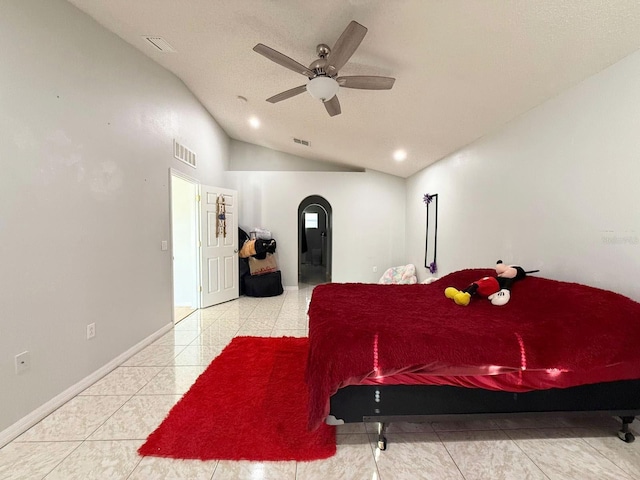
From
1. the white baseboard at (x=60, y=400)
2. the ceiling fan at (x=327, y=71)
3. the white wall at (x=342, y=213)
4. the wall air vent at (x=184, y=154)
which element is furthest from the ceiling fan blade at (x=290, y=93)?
the white wall at (x=342, y=213)

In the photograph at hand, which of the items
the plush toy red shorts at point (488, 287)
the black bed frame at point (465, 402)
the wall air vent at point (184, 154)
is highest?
the wall air vent at point (184, 154)

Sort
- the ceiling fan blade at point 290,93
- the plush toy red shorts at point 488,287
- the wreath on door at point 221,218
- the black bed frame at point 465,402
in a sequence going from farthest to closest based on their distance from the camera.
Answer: the wreath on door at point 221,218, the ceiling fan blade at point 290,93, the plush toy red shorts at point 488,287, the black bed frame at point 465,402

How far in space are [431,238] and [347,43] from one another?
349cm

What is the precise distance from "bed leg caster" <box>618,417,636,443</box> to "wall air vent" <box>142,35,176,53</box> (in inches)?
180

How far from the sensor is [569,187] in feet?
6.99

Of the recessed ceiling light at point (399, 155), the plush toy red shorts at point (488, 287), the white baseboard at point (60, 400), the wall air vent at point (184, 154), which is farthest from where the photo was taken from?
the recessed ceiling light at point (399, 155)

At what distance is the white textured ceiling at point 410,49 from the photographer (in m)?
1.65

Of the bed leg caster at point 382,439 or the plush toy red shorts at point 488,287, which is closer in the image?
the bed leg caster at point 382,439

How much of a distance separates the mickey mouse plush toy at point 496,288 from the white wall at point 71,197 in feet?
9.91

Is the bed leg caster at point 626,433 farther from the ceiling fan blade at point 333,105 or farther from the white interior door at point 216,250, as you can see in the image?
the white interior door at point 216,250

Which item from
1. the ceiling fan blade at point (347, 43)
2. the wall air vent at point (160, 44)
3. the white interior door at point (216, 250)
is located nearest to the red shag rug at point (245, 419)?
the white interior door at point (216, 250)

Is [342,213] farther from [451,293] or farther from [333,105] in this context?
[451,293]

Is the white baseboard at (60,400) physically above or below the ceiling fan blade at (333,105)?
below

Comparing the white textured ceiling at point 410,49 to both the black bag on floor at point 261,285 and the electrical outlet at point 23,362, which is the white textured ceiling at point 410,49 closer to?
the electrical outlet at point 23,362
